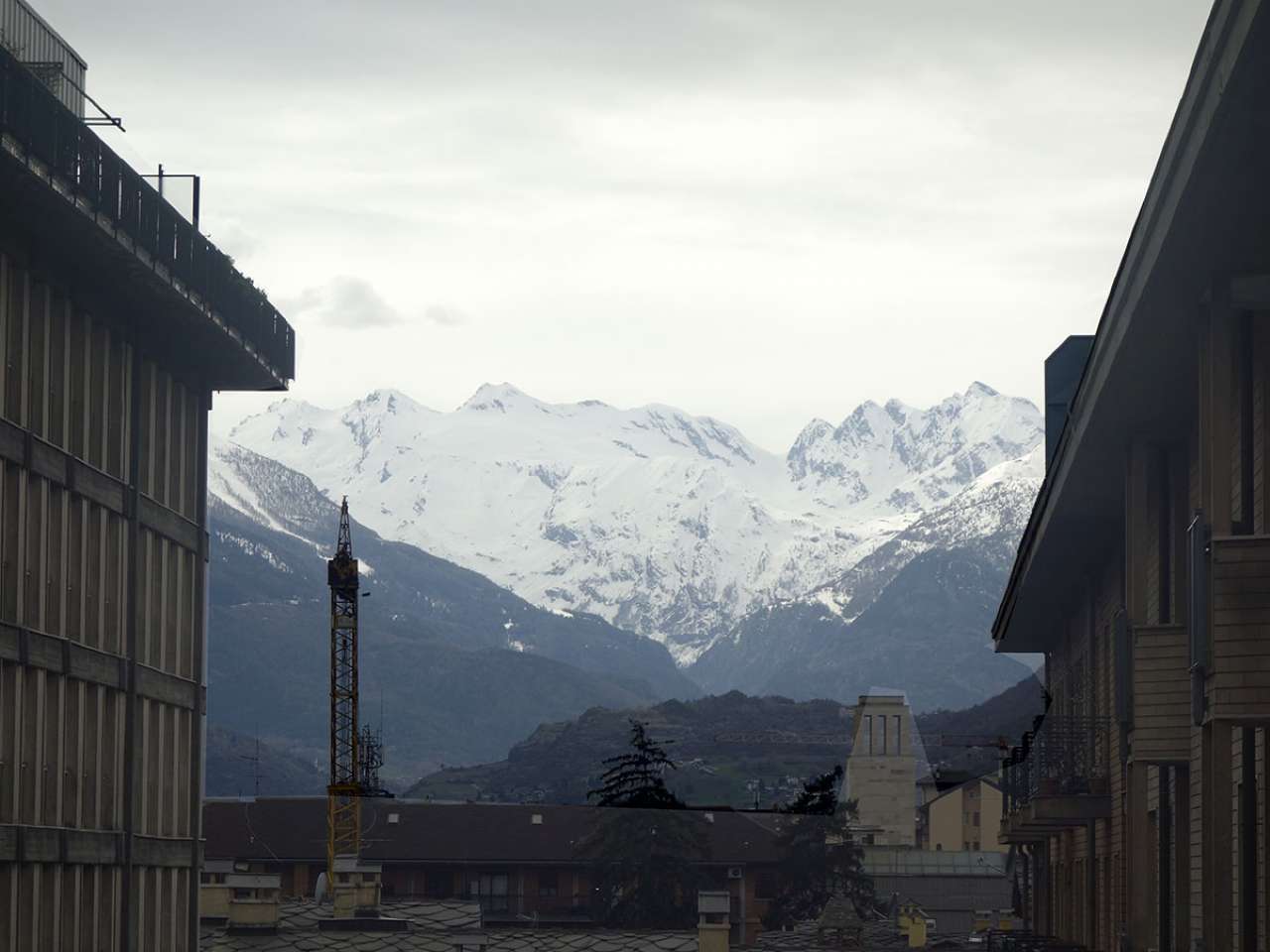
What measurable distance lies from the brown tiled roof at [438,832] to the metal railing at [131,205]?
8036cm

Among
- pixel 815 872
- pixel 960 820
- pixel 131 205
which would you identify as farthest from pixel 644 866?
pixel 131 205

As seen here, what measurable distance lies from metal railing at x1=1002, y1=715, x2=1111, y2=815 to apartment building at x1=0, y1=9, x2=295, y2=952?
1632 centimetres

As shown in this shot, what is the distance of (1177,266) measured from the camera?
69.7ft

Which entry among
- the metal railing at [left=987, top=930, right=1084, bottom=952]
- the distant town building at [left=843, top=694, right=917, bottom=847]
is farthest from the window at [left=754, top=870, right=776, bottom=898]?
the metal railing at [left=987, top=930, right=1084, bottom=952]

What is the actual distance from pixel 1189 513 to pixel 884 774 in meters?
126

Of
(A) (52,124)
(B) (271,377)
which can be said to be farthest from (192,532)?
(A) (52,124)

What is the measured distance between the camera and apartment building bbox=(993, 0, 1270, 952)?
18672mm

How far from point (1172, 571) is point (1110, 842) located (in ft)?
43.7

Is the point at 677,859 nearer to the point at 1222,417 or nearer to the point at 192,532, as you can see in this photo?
the point at 192,532

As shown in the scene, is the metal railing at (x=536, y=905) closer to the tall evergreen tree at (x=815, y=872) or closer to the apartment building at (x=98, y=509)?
the tall evergreen tree at (x=815, y=872)

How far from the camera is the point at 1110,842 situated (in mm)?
40812

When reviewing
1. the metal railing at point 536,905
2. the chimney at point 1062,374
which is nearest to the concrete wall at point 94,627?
the chimney at point 1062,374

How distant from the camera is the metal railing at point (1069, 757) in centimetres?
4066

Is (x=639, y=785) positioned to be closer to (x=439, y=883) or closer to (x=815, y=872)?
(x=815, y=872)
